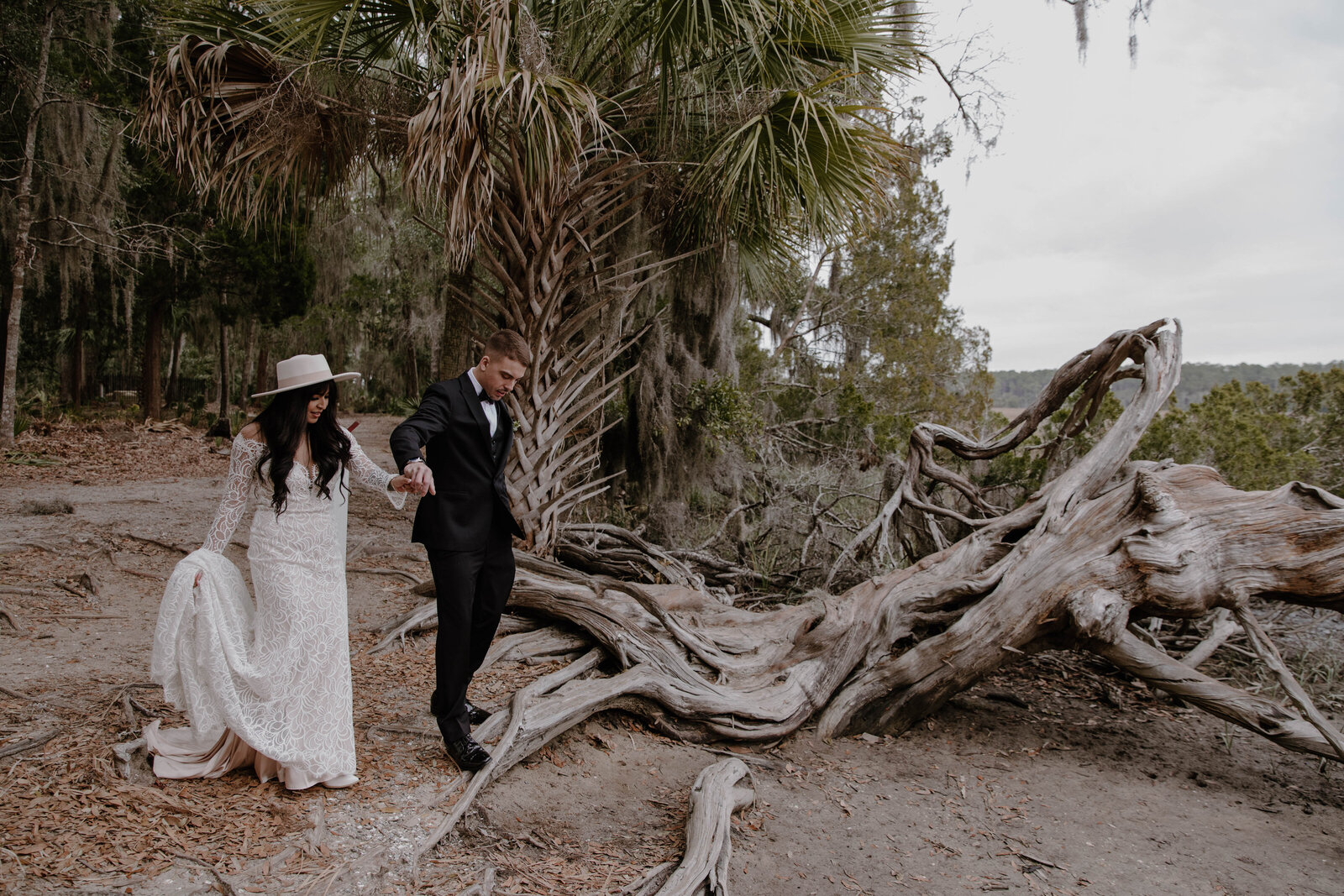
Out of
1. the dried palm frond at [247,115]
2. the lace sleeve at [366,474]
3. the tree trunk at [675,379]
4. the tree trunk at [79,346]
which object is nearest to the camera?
the lace sleeve at [366,474]

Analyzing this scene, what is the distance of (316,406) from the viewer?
10.6 ft

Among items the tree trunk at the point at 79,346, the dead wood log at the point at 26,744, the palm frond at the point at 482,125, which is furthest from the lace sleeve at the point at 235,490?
the tree trunk at the point at 79,346

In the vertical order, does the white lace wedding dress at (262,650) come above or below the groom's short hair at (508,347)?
below

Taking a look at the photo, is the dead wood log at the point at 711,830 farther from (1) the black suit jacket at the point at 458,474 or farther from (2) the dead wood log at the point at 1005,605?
(1) the black suit jacket at the point at 458,474

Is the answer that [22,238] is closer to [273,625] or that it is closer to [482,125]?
[482,125]

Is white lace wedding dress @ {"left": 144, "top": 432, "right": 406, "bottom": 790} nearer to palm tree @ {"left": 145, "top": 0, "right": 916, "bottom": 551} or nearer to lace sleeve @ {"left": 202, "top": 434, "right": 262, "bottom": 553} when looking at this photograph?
lace sleeve @ {"left": 202, "top": 434, "right": 262, "bottom": 553}

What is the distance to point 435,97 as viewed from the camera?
492 cm

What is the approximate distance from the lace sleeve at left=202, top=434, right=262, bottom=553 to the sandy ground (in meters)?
0.92

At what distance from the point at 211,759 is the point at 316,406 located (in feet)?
4.73

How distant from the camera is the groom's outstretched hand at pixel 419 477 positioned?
9.66ft

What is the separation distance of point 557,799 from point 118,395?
78.9 feet

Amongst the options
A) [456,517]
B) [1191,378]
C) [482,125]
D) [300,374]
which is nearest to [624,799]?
[456,517]

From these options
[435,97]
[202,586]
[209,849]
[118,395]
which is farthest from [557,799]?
[118,395]

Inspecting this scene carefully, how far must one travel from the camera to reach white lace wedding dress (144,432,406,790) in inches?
120
